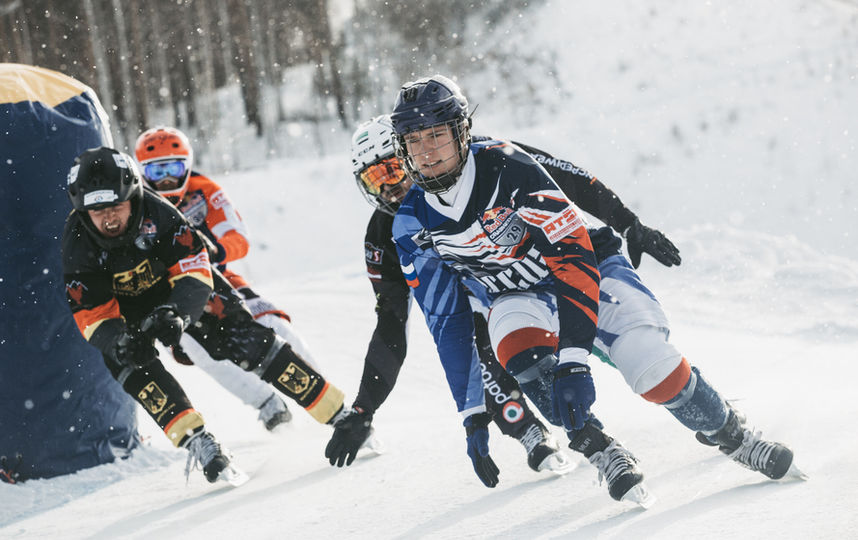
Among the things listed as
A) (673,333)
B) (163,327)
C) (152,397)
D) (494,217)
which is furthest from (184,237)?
(673,333)

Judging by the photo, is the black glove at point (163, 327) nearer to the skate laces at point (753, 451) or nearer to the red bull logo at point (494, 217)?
the red bull logo at point (494, 217)

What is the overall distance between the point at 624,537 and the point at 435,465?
152cm

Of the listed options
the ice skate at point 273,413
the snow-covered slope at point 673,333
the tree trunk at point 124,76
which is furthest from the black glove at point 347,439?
the tree trunk at point 124,76

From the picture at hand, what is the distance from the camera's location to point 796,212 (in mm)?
12758

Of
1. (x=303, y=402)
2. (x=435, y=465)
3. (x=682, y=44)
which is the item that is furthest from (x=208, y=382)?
(x=682, y=44)

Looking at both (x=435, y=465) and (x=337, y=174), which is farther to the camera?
(x=337, y=174)

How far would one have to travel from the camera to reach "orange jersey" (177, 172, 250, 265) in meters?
5.72

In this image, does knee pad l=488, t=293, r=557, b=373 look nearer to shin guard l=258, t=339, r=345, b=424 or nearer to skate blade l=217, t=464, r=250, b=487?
shin guard l=258, t=339, r=345, b=424

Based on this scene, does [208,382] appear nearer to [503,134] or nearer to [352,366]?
[352,366]

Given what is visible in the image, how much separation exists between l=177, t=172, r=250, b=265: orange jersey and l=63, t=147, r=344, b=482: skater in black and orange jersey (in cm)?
128

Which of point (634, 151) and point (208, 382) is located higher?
point (634, 151)

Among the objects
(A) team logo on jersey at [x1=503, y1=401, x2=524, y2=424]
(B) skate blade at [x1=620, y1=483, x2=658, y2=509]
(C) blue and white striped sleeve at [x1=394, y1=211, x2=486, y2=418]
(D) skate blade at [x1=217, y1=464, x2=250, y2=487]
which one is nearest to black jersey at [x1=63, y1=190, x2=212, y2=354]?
(D) skate blade at [x1=217, y1=464, x2=250, y2=487]

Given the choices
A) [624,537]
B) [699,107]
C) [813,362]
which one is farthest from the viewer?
[699,107]

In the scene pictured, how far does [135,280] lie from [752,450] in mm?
3023
